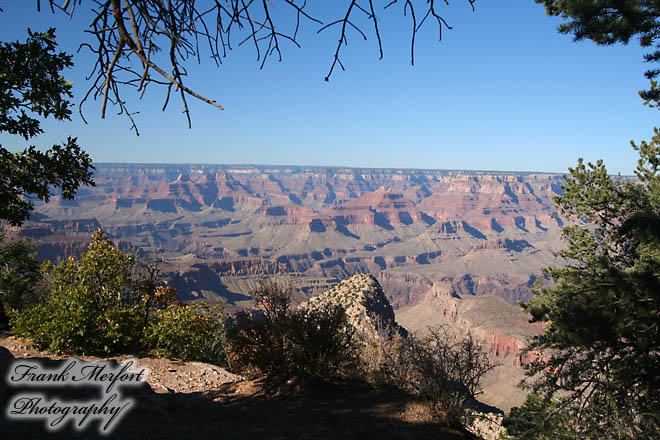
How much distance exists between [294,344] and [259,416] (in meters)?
1.51

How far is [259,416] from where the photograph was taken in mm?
5715

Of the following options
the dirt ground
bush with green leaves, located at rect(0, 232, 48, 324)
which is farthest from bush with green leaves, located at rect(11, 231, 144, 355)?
bush with green leaves, located at rect(0, 232, 48, 324)

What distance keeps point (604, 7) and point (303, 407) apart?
896 cm

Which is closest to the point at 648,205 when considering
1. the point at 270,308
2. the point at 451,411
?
the point at 451,411

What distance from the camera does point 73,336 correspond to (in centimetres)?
852

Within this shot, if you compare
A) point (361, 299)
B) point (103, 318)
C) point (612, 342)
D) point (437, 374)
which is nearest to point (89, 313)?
point (103, 318)

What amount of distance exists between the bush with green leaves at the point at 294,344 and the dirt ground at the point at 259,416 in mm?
330

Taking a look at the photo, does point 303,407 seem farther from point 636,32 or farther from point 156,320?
point 636,32

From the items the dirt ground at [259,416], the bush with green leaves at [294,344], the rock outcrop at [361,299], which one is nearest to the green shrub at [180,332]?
the dirt ground at [259,416]

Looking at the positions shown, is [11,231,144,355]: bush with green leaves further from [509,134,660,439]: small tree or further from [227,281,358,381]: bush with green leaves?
[509,134,660,439]: small tree

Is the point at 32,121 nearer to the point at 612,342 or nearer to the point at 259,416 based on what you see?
the point at 259,416

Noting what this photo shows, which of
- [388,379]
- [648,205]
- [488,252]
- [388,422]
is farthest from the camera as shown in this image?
[488,252]

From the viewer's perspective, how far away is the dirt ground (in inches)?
178

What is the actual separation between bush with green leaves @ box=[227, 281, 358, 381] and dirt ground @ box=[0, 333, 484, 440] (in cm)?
33
